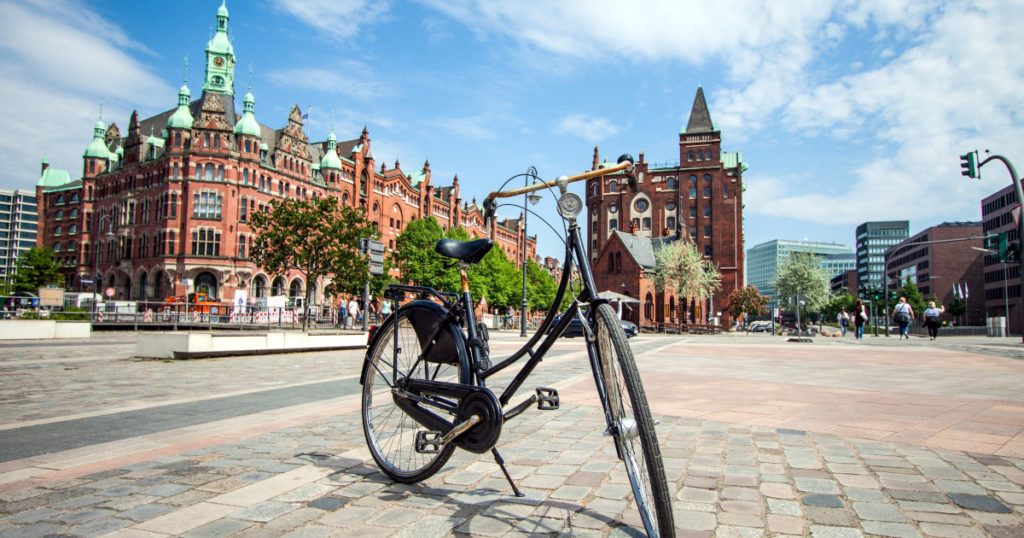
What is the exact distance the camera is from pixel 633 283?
6425 cm

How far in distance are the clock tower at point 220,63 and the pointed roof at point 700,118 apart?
5747 centimetres

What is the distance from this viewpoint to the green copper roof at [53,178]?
89981 mm

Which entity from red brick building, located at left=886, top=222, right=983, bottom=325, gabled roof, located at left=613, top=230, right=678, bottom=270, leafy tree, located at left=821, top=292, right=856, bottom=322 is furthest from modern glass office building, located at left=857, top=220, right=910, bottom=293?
gabled roof, located at left=613, top=230, right=678, bottom=270

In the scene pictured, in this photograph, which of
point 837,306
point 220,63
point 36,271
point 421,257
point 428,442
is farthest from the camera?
point 837,306

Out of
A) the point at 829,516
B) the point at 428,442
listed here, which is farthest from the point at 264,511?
the point at 829,516

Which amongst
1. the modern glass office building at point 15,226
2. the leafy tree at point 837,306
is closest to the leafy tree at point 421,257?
the leafy tree at point 837,306

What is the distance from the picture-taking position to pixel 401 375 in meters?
3.57

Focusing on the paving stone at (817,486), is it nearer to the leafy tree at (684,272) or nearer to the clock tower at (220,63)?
the leafy tree at (684,272)

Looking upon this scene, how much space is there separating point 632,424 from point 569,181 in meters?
1.33

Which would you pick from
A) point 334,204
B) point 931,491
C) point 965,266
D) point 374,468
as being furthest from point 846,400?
point 965,266

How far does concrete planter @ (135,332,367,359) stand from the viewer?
12.0 m

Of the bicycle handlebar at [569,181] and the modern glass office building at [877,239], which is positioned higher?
the modern glass office building at [877,239]

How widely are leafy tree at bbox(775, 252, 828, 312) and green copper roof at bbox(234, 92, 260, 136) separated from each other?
2120 inches

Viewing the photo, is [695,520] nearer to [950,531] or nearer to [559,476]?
[559,476]
